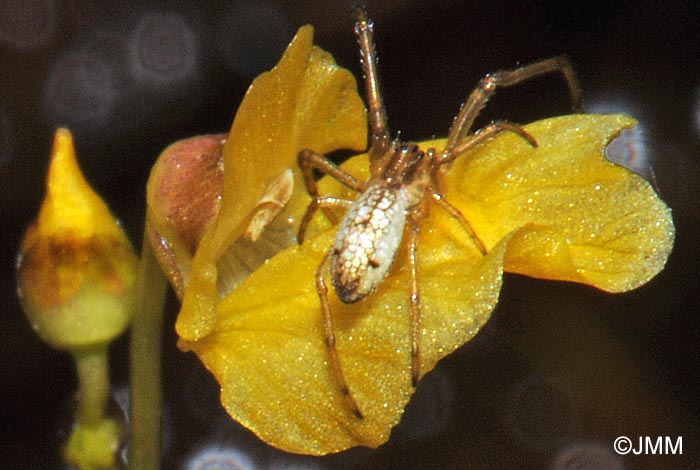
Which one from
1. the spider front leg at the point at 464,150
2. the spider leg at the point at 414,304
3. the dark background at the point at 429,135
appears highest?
the spider front leg at the point at 464,150

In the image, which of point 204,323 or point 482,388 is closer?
point 204,323

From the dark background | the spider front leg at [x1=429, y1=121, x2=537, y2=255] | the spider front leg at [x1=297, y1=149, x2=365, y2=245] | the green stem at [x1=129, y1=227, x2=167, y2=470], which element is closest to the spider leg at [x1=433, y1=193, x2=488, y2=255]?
the spider front leg at [x1=429, y1=121, x2=537, y2=255]

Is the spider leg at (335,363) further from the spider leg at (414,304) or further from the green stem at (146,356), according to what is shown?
the green stem at (146,356)

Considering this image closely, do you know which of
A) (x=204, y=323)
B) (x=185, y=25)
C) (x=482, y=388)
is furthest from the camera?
(x=185, y=25)

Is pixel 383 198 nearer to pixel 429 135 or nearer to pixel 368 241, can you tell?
pixel 368 241

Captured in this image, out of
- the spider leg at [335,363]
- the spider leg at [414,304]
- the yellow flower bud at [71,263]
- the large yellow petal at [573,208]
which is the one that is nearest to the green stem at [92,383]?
the yellow flower bud at [71,263]

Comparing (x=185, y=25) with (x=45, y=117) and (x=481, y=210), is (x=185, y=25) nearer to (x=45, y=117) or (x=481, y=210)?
(x=45, y=117)

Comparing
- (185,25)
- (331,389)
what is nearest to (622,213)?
(331,389)
